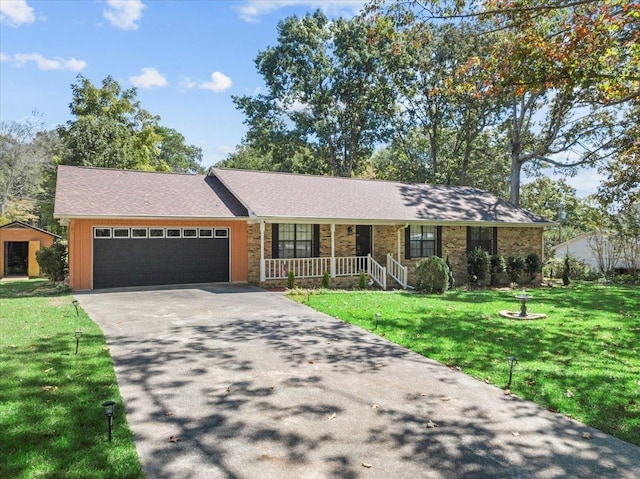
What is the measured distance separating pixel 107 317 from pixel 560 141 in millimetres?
27486

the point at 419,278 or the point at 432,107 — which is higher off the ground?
the point at 432,107

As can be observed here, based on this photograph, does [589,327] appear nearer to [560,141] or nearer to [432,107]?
[560,141]

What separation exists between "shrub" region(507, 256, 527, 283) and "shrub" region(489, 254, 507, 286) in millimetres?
632

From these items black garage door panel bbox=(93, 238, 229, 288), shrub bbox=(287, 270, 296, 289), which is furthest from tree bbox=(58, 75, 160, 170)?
shrub bbox=(287, 270, 296, 289)

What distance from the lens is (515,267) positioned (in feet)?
61.5

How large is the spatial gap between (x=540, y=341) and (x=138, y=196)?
1270cm

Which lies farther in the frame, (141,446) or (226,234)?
(226,234)

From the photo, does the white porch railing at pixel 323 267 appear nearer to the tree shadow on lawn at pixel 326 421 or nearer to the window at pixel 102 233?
the window at pixel 102 233

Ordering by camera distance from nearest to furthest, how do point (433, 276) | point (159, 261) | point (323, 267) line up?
point (433, 276) → point (159, 261) → point (323, 267)

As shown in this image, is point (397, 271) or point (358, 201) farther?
point (358, 201)

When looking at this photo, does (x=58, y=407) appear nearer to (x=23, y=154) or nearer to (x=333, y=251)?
(x=333, y=251)

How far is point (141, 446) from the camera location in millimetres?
3787

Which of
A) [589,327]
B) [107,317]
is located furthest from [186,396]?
[589,327]

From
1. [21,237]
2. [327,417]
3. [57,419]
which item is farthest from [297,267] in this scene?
[21,237]
